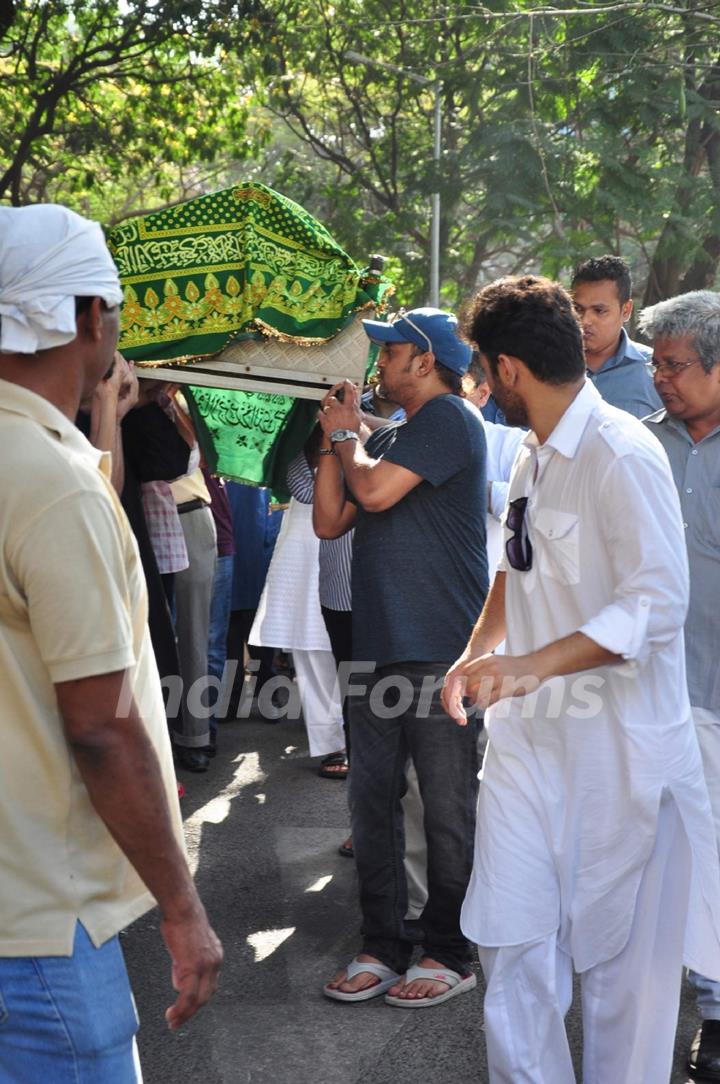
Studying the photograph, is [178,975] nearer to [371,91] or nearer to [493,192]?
[493,192]

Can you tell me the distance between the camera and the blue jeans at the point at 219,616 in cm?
847

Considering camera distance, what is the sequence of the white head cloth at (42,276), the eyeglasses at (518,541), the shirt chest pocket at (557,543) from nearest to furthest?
the white head cloth at (42,276)
the shirt chest pocket at (557,543)
the eyeglasses at (518,541)

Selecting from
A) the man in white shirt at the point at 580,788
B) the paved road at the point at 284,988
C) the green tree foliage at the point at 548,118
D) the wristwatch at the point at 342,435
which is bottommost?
the paved road at the point at 284,988

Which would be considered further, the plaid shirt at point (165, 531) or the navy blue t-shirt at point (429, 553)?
the plaid shirt at point (165, 531)

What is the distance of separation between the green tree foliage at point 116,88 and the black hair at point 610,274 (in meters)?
8.15

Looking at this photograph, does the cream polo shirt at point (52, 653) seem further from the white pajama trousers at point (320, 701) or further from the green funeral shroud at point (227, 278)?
the white pajama trousers at point (320, 701)

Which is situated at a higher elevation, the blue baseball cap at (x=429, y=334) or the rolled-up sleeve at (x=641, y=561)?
the blue baseball cap at (x=429, y=334)

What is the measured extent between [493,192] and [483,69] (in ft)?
4.70

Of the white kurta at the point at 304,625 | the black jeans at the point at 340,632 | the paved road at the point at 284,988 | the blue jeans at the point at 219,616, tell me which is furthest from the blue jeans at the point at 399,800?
the blue jeans at the point at 219,616

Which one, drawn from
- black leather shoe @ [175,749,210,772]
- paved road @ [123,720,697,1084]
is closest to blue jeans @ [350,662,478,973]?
paved road @ [123,720,697,1084]

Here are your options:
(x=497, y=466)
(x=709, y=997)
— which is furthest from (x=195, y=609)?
(x=709, y=997)

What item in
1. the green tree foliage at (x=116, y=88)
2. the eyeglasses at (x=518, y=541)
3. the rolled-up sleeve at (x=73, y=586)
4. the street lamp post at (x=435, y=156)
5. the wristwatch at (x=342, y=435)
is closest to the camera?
the rolled-up sleeve at (x=73, y=586)

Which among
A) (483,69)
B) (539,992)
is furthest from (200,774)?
(483,69)

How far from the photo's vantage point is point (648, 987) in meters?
3.56
